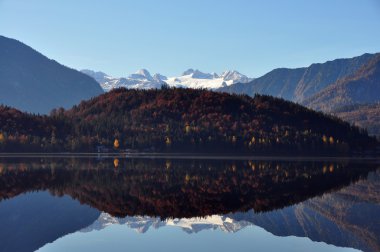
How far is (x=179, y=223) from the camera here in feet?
221

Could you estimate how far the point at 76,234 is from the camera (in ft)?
211

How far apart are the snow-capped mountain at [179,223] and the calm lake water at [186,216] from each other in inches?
4.8

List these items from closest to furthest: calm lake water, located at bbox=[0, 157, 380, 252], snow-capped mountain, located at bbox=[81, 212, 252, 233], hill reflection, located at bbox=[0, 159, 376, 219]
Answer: calm lake water, located at bbox=[0, 157, 380, 252] < snow-capped mountain, located at bbox=[81, 212, 252, 233] < hill reflection, located at bbox=[0, 159, 376, 219]

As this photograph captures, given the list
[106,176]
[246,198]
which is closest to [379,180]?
[246,198]

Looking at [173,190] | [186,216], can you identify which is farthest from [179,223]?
[173,190]

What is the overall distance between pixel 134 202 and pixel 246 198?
62.5 ft

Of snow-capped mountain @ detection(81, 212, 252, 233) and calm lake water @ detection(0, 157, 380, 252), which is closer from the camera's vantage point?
calm lake water @ detection(0, 157, 380, 252)

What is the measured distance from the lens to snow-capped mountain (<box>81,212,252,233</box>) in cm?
6600

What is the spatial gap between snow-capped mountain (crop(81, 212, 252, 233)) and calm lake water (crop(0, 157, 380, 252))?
0.12 metres

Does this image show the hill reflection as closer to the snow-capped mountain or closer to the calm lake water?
the calm lake water

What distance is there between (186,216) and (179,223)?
11.6ft

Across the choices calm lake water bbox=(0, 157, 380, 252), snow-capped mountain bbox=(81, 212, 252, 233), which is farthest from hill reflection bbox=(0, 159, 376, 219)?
snow-capped mountain bbox=(81, 212, 252, 233)

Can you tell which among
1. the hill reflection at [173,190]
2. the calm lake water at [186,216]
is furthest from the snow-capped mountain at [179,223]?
the hill reflection at [173,190]

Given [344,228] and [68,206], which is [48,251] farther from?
[344,228]
